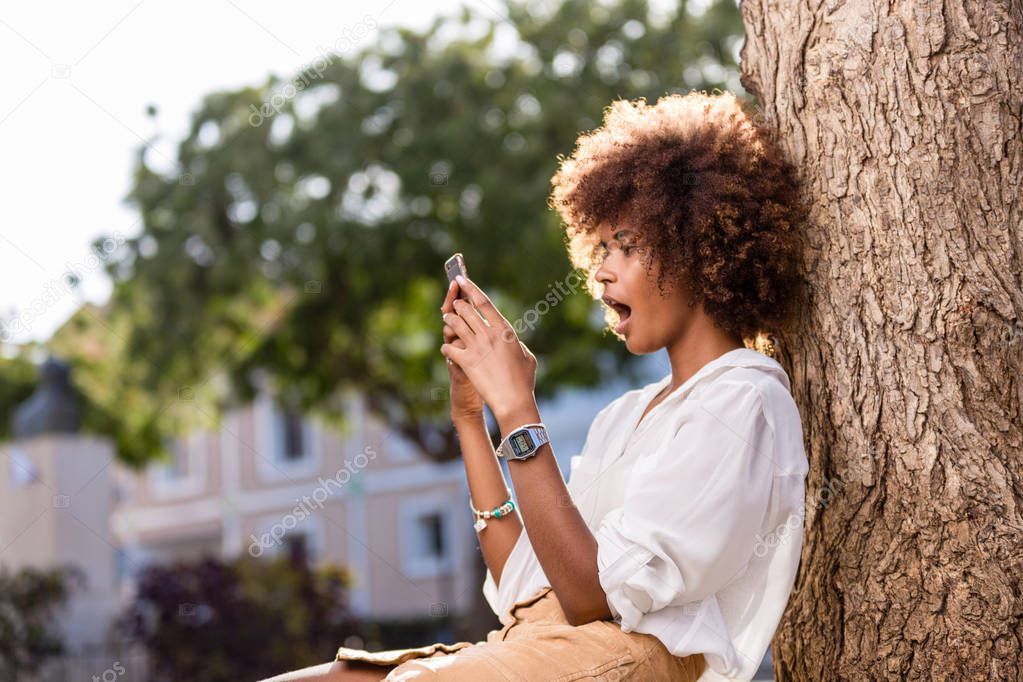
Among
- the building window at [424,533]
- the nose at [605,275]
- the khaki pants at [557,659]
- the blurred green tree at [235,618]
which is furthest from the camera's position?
the building window at [424,533]

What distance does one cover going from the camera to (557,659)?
1953mm

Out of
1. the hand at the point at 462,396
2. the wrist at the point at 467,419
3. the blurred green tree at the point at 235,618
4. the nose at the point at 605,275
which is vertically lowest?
the blurred green tree at the point at 235,618

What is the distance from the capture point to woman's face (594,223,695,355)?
93.9 inches

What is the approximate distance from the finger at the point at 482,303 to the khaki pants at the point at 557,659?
24.1 inches

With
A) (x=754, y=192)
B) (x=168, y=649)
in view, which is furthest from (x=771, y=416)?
(x=168, y=649)

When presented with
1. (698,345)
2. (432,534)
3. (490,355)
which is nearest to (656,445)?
(698,345)

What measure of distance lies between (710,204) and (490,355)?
0.57 m

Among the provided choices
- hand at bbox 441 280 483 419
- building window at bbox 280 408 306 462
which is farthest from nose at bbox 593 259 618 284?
building window at bbox 280 408 306 462

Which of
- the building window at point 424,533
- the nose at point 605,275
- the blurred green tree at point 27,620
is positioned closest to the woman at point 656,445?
the nose at point 605,275

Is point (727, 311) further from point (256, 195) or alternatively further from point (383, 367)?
point (383, 367)

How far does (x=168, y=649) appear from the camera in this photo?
30.8 ft

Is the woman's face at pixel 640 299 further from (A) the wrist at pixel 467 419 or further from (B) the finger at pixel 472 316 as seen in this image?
(A) the wrist at pixel 467 419

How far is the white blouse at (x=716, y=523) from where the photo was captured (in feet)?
6.55

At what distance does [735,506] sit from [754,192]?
76cm
